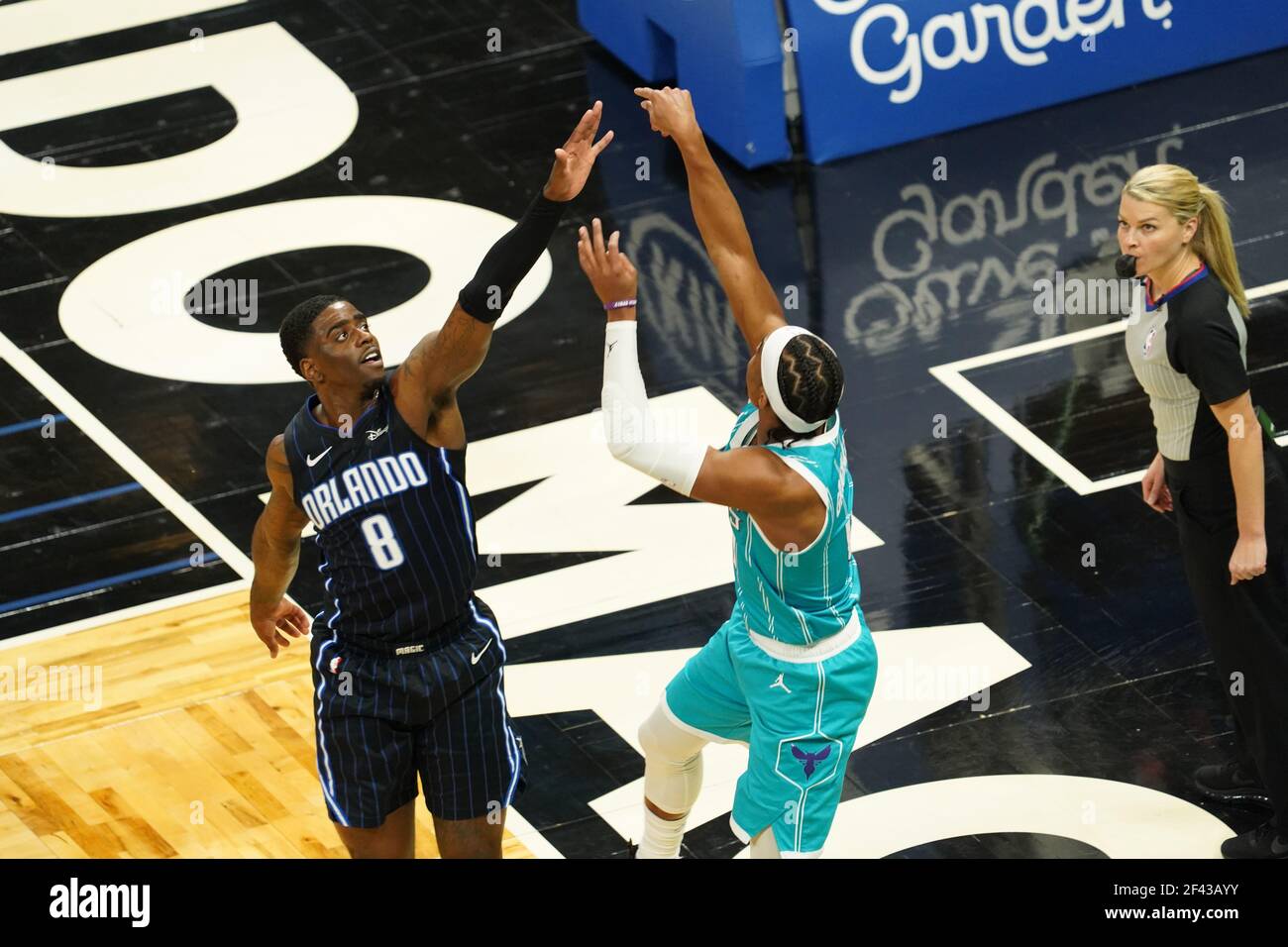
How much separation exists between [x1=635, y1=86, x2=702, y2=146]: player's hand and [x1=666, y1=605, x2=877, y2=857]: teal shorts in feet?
5.04

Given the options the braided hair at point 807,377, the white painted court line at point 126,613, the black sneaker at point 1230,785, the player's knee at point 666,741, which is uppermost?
the braided hair at point 807,377

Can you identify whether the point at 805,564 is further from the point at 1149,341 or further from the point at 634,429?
the point at 1149,341

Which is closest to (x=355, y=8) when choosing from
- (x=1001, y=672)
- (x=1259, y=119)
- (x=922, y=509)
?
(x=1259, y=119)

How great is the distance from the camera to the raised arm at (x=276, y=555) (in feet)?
22.7

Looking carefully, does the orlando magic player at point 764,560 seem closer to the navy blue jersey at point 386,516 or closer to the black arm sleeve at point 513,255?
the black arm sleeve at point 513,255

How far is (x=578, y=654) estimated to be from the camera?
9.44 m

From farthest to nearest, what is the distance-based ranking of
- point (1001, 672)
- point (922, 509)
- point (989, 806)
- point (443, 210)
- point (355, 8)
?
point (355, 8) < point (443, 210) < point (922, 509) < point (1001, 672) < point (989, 806)

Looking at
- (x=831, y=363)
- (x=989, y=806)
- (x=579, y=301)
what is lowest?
(x=989, y=806)

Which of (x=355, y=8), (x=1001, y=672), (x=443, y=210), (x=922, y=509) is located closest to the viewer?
(x=1001, y=672)

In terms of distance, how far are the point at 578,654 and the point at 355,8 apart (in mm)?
7748

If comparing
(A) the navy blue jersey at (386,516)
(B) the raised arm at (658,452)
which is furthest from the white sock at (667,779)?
(B) the raised arm at (658,452)

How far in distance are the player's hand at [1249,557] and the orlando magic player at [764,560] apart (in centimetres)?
127

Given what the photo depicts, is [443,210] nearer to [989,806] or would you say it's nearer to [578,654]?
[578,654]

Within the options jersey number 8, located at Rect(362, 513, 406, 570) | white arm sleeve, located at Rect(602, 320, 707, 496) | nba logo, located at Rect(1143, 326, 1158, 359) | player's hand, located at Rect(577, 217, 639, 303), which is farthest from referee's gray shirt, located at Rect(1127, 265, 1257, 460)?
jersey number 8, located at Rect(362, 513, 406, 570)
